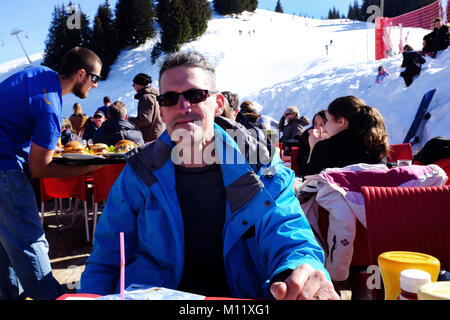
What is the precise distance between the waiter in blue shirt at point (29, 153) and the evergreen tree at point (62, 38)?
51.9 m

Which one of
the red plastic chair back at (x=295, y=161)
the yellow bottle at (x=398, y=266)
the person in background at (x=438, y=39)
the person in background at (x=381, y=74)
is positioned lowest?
the red plastic chair back at (x=295, y=161)

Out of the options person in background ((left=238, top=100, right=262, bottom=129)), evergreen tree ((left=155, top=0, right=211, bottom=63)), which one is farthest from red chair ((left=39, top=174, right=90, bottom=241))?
evergreen tree ((left=155, top=0, right=211, bottom=63))

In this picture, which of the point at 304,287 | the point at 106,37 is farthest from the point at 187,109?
the point at 106,37

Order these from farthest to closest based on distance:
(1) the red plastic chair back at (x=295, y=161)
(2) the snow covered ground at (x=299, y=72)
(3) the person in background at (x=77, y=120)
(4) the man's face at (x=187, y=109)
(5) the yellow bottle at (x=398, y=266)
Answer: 1. (2) the snow covered ground at (x=299, y=72)
2. (3) the person in background at (x=77, y=120)
3. (1) the red plastic chair back at (x=295, y=161)
4. (4) the man's face at (x=187, y=109)
5. (5) the yellow bottle at (x=398, y=266)

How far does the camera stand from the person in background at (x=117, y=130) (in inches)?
222

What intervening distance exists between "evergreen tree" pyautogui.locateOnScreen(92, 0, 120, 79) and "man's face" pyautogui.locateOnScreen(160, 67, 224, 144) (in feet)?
156

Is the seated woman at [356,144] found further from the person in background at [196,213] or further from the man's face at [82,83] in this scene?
the man's face at [82,83]

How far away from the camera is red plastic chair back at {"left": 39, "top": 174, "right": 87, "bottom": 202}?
500 cm

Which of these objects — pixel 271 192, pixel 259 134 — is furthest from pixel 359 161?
pixel 271 192

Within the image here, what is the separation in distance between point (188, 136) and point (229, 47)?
1633 inches

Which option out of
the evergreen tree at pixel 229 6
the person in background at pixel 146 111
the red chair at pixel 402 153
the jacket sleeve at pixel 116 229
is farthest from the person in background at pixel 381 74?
the evergreen tree at pixel 229 6

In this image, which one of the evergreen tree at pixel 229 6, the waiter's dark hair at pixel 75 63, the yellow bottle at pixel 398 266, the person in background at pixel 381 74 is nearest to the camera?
the yellow bottle at pixel 398 266

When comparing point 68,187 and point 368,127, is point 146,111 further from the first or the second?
point 368,127

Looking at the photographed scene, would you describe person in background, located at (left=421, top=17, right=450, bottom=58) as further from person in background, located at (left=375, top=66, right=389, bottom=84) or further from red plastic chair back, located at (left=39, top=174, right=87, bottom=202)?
red plastic chair back, located at (left=39, top=174, right=87, bottom=202)
